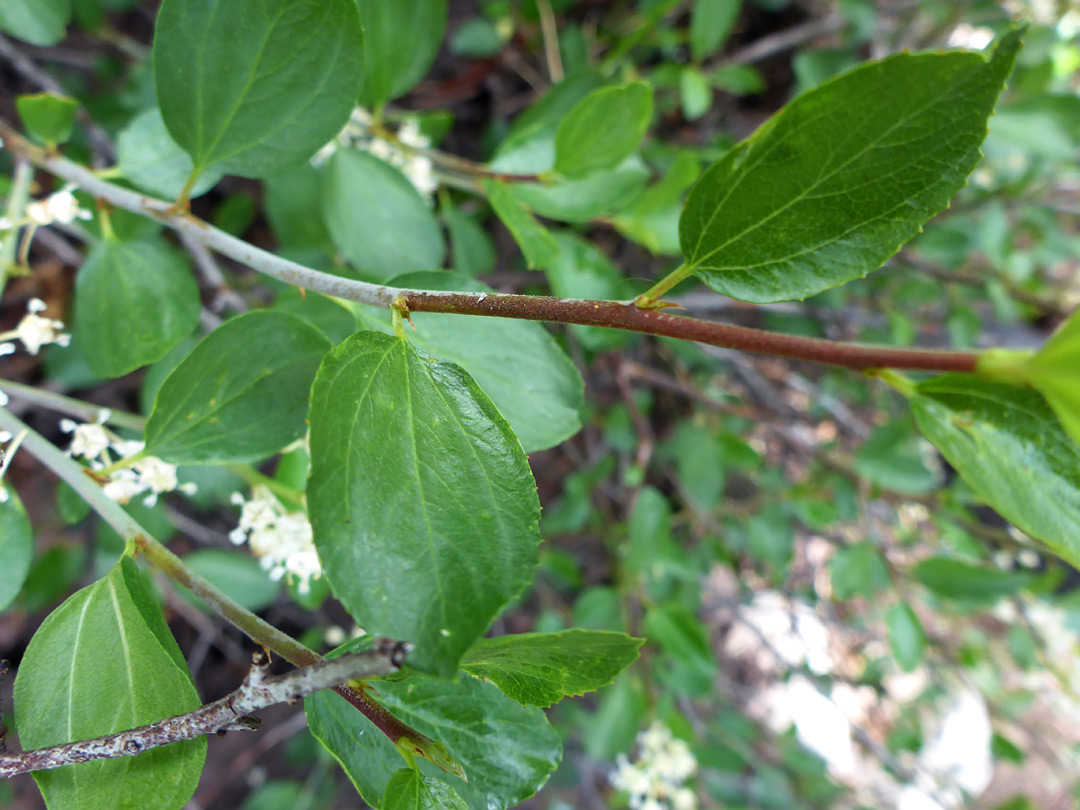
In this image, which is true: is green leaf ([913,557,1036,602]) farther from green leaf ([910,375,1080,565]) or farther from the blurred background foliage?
green leaf ([910,375,1080,565])

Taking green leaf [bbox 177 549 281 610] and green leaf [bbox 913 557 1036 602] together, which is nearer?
green leaf [bbox 177 549 281 610]

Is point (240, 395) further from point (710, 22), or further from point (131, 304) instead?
point (710, 22)

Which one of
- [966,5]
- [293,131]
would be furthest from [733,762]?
[966,5]

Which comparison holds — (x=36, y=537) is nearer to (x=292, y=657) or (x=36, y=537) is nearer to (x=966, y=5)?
(x=292, y=657)

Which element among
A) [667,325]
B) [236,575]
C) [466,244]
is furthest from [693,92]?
[236,575]

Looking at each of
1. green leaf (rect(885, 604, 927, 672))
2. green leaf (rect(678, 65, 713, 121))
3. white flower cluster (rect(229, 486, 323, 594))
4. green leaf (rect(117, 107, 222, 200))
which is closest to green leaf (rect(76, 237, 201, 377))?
green leaf (rect(117, 107, 222, 200))

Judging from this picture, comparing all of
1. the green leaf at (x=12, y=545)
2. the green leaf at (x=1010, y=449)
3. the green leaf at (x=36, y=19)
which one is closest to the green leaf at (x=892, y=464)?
the green leaf at (x=1010, y=449)

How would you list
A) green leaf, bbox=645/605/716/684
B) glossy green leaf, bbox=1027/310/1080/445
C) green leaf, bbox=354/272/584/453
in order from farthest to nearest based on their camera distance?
green leaf, bbox=645/605/716/684 → green leaf, bbox=354/272/584/453 → glossy green leaf, bbox=1027/310/1080/445
